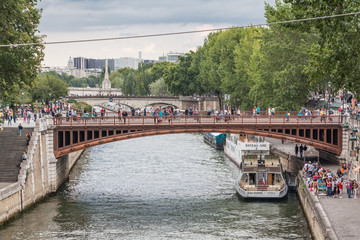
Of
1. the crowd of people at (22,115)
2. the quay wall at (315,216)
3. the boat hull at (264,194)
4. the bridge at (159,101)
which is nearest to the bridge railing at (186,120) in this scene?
the crowd of people at (22,115)

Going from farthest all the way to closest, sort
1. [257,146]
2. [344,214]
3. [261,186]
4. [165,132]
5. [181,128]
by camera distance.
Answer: [257,146] < [181,128] < [165,132] < [261,186] < [344,214]

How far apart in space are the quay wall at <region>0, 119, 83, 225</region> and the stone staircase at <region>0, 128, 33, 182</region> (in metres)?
1.18

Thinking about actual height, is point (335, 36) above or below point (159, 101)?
above

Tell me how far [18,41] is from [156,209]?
17257 mm

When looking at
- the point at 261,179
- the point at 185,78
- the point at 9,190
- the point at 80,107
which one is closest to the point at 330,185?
the point at 261,179

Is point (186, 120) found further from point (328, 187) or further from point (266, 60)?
point (266, 60)

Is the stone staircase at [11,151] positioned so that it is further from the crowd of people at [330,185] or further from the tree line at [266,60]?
the crowd of people at [330,185]

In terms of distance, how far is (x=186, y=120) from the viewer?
178 ft

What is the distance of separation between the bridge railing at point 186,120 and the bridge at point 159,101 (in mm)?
82178

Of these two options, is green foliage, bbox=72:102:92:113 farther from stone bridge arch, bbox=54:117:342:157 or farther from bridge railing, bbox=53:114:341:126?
bridge railing, bbox=53:114:341:126

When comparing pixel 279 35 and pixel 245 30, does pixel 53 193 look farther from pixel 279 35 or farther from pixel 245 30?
pixel 245 30

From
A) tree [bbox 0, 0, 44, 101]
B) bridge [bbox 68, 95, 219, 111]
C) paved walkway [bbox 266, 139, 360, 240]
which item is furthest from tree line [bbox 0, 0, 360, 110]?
paved walkway [bbox 266, 139, 360, 240]

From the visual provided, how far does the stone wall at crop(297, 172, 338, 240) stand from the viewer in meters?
30.9

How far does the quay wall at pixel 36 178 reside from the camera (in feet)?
133
